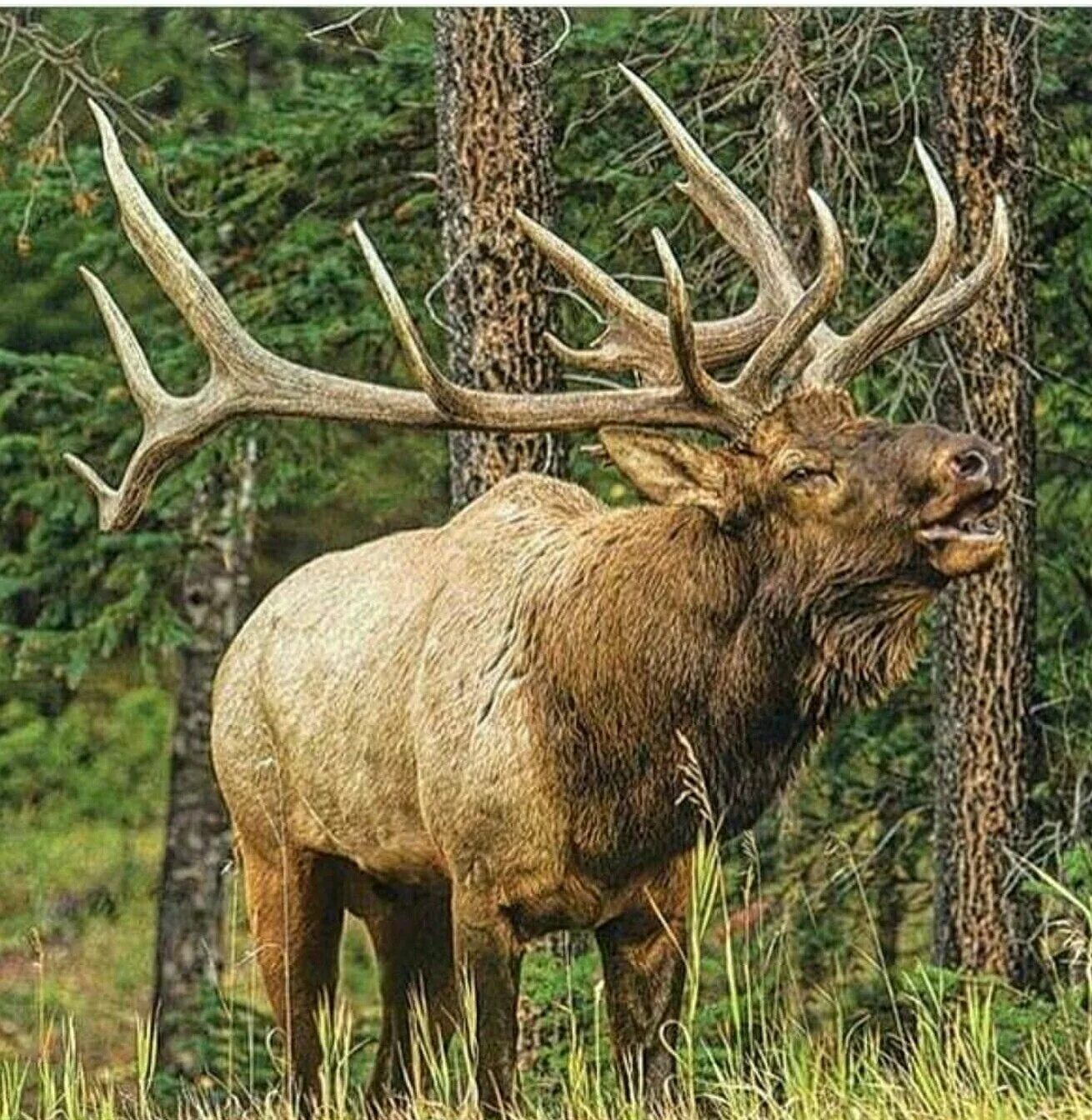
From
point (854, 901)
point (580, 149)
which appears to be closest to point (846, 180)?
point (580, 149)

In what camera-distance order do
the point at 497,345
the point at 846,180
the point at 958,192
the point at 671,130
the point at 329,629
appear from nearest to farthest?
1. the point at 671,130
2. the point at 329,629
3. the point at 497,345
4. the point at 958,192
5. the point at 846,180

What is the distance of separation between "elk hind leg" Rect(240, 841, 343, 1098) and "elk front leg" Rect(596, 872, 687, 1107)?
102 centimetres

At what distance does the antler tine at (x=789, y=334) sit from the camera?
23.3 ft

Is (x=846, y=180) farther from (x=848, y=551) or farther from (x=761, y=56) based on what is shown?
(x=848, y=551)

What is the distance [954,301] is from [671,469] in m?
0.87

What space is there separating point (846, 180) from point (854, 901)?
2656 mm

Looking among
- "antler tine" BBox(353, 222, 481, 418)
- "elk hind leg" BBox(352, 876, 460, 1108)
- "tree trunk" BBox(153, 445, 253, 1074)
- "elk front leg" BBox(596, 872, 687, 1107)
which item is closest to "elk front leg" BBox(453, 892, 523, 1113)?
"elk front leg" BBox(596, 872, 687, 1107)

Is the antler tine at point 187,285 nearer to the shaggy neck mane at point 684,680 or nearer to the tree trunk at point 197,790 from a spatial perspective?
the shaggy neck mane at point 684,680

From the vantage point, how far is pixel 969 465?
675 cm

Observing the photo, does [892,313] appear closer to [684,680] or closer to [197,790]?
[684,680]

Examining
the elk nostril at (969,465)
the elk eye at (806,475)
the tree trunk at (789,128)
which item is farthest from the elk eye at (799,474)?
the tree trunk at (789,128)

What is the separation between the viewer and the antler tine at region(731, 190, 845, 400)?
23.3ft

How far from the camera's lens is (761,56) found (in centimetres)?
1032

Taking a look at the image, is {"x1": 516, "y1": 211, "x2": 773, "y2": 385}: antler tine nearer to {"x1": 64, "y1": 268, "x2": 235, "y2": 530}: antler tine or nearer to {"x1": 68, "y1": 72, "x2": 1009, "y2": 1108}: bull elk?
{"x1": 68, "y1": 72, "x2": 1009, "y2": 1108}: bull elk
